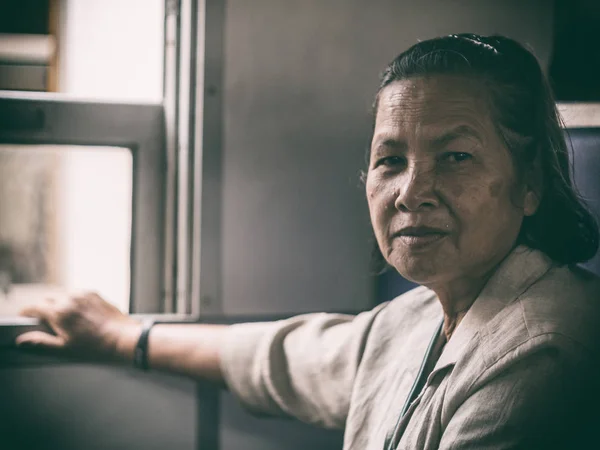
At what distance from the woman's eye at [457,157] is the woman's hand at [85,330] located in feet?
2.74

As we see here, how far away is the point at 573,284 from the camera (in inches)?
38.6

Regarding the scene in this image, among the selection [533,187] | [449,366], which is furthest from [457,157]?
[449,366]

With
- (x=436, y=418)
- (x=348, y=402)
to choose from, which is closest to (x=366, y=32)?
(x=348, y=402)

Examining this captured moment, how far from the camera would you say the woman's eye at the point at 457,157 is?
0.98 meters

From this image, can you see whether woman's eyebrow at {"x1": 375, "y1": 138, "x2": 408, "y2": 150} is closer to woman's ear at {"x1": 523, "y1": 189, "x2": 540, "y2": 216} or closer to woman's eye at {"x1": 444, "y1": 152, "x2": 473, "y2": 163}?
woman's eye at {"x1": 444, "y1": 152, "x2": 473, "y2": 163}

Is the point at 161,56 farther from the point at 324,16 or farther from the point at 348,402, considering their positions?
the point at 348,402

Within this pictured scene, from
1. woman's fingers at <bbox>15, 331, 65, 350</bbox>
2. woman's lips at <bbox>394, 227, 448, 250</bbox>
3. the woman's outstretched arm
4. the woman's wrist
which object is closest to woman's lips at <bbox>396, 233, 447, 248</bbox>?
woman's lips at <bbox>394, 227, 448, 250</bbox>

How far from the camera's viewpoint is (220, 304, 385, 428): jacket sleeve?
50.3 inches

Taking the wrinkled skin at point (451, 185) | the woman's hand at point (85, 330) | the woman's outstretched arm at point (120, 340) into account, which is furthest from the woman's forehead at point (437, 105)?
the woman's hand at point (85, 330)

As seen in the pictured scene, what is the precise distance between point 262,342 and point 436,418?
1.73 feet

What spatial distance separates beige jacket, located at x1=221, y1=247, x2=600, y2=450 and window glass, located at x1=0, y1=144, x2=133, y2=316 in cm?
55

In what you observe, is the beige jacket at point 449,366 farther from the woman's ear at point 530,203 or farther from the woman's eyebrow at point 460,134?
the woman's eyebrow at point 460,134

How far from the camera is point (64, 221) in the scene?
1.86 metres

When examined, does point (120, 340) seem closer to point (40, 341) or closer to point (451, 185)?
point (40, 341)
